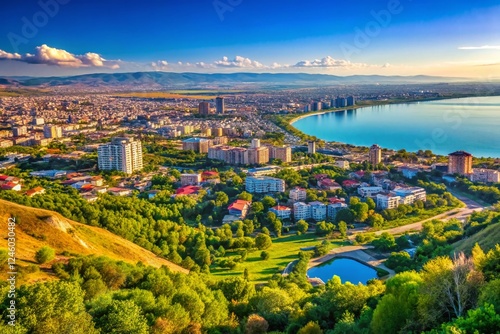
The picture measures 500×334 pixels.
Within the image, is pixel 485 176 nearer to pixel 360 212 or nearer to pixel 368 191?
pixel 368 191

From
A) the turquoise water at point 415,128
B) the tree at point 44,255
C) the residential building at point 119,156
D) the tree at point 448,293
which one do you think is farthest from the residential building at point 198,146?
the tree at point 448,293

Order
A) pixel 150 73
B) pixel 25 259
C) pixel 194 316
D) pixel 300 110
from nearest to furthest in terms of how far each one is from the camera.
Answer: pixel 194 316
pixel 25 259
pixel 300 110
pixel 150 73

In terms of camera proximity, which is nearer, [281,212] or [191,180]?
[281,212]

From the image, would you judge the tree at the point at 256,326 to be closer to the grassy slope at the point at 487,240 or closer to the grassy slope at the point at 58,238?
the grassy slope at the point at 58,238

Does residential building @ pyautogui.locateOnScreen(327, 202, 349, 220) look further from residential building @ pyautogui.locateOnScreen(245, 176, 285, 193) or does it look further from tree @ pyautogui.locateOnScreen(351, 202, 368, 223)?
residential building @ pyautogui.locateOnScreen(245, 176, 285, 193)

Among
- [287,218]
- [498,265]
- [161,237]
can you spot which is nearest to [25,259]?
[161,237]

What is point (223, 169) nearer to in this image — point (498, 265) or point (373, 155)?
point (373, 155)

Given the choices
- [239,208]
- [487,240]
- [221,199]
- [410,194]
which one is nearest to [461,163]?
[410,194]
